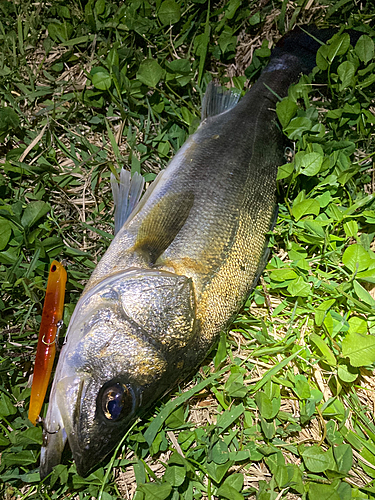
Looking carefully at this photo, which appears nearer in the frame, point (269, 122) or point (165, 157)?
point (269, 122)

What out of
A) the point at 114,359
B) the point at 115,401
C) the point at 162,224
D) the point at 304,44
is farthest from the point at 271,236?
the point at 304,44

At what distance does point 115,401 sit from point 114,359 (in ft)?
0.72

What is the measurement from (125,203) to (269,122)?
1243 mm

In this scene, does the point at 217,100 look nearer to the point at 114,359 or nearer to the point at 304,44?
the point at 304,44

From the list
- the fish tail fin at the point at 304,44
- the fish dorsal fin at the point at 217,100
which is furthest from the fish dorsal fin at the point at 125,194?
the fish tail fin at the point at 304,44

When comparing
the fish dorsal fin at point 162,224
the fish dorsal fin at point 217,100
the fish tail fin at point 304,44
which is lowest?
the fish dorsal fin at point 162,224

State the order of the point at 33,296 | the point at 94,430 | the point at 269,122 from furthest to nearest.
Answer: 1. the point at 269,122
2. the point at 33,296
3. the point at 94,430

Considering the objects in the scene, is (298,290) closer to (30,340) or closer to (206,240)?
(206,240)

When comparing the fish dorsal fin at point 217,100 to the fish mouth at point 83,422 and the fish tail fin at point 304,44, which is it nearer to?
the fish tail fin at point 304,44

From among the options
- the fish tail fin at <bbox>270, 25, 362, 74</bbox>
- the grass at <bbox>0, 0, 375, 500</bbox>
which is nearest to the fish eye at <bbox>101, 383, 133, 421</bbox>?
the grass at <bbox>0, 0, 375, 500</bbox>

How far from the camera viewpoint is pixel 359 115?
300 cm

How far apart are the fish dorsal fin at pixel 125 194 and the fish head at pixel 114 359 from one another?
1.95 ft

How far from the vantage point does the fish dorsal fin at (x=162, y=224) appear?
2.39 meters

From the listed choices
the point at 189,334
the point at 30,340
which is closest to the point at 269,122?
the point at 189,334
